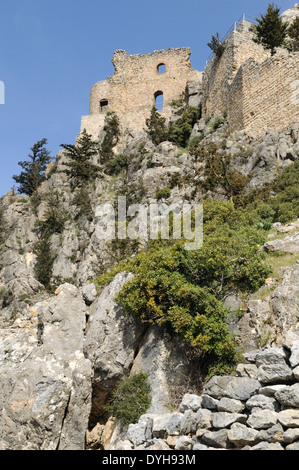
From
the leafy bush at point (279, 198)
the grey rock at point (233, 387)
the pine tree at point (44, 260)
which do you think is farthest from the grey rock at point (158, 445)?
the pine tree at point (44, 260)

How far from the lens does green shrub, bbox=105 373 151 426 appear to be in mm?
8305

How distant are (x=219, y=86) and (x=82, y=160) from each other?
31.9 ft

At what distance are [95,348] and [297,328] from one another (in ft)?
14.3

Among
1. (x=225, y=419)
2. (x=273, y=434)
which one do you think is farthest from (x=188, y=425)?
(x=273, y=434)

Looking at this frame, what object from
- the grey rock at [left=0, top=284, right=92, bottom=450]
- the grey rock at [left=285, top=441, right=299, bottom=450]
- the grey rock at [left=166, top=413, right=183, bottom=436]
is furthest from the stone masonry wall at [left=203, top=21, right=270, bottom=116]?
the grey rock at [left=285, top=441, right=299, bottom=450]

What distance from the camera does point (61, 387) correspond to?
332 inches

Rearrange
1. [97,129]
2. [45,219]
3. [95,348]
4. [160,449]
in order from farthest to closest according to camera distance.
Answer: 1. [97,129]
2. [45,219]
3. [95,348]
4. [160,449]

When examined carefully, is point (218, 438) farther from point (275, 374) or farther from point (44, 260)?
point (44, 260)

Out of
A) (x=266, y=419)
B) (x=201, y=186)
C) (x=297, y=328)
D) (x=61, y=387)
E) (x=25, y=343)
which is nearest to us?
(x=266, y=419)

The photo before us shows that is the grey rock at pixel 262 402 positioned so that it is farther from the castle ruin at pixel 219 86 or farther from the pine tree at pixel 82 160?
the pine tree at pixel 82 160

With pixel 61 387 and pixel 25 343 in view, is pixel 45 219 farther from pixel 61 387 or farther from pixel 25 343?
pixel 61 387

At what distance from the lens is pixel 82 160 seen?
29.4 metres
